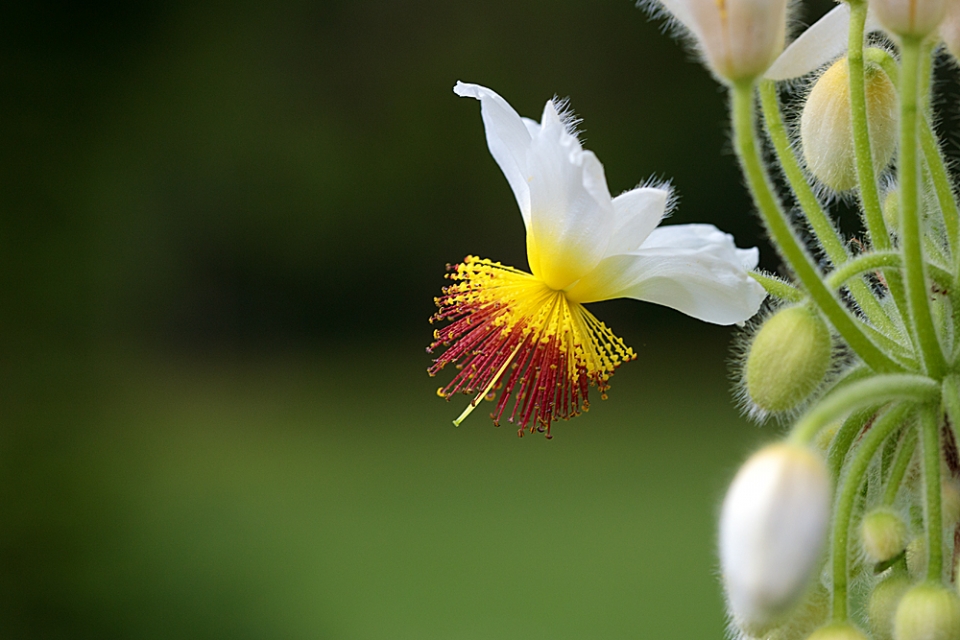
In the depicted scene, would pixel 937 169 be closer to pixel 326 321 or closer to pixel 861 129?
pixel 861 129

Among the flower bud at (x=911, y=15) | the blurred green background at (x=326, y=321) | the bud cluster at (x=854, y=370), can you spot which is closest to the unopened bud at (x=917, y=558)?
the bud cluster at (x=854, y=370)

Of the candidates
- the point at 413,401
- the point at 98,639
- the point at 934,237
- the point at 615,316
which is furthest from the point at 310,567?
the point at 934,237

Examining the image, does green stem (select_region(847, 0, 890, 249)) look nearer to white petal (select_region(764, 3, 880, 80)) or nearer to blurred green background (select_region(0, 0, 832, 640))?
white petal (select_region(764, 3, 880, 80))

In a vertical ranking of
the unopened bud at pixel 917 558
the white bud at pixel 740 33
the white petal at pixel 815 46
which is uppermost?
the white petal at pixel 815 46

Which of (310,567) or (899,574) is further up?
(899,574)

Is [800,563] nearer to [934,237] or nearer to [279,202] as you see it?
[934,237]

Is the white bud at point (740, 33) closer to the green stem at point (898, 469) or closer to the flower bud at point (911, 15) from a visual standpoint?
the flower bud at point (911, 15)

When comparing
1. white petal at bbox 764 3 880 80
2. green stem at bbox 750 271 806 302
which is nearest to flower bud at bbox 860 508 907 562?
Answer: green stem at bbox 750 271 806 302
